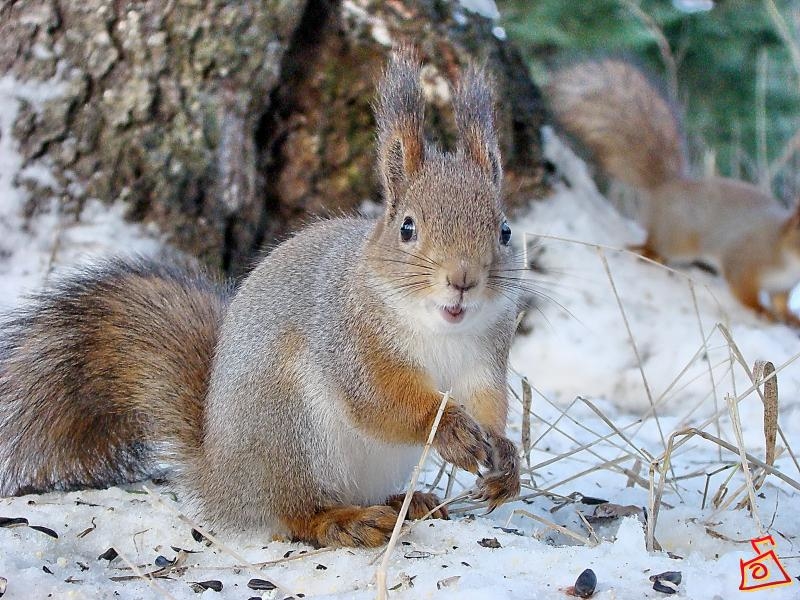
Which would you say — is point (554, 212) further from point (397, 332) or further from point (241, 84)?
point (397, 332)

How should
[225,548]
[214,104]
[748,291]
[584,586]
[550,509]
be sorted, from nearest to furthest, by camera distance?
[584,586], [225,548], [550,509], [214,104], [748,291]

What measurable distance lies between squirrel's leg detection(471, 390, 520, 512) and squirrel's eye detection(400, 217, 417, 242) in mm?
323

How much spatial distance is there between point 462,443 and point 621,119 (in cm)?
291

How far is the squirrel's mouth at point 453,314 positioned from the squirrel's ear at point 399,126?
262 mm

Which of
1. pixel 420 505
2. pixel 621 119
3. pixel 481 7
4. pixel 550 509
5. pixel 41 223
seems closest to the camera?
pixel 420 505

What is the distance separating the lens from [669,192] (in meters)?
4.29

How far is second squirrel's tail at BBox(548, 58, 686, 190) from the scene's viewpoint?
4.09 meters

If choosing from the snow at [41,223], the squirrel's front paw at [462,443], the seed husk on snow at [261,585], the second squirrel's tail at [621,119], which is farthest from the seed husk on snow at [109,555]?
the second squirrel's tail at [621,119]

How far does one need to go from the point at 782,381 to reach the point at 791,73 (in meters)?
3.62

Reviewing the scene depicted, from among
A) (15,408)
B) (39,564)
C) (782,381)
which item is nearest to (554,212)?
(782,381)

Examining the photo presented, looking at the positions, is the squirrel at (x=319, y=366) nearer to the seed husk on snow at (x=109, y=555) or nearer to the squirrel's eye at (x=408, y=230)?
the squirrel's eye at (x=408, y=230)

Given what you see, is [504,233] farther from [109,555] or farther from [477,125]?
[109,555]

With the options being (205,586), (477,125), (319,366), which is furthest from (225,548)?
(477,125)

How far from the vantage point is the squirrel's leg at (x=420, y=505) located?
6.07 feet
